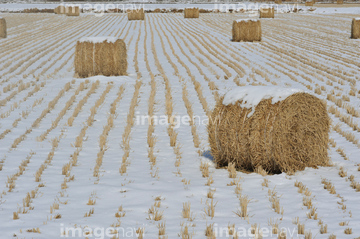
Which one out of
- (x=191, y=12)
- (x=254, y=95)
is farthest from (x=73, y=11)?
(x=254, y=95)

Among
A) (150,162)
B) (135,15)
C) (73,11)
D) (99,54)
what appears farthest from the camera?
(73,11)

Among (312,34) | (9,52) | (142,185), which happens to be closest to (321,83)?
(142,185)

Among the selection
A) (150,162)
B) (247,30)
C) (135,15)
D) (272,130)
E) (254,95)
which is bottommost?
(150,162)

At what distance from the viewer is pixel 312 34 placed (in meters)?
28.8

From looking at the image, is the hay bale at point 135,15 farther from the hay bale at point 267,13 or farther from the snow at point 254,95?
the snow at point 254,95

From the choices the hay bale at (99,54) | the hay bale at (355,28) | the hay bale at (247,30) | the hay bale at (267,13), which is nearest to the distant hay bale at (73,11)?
the hay bale at (267,13)

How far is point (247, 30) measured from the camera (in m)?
24.7

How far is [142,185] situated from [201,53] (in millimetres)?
15157

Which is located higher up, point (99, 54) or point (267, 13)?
point (267, 13)

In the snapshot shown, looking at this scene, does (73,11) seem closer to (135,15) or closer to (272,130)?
(135,15)

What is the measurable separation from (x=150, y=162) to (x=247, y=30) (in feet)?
60.9

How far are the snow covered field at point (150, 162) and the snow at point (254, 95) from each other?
1.03 m

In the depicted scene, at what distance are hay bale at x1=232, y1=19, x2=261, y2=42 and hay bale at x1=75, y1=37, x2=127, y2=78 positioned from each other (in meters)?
11.2

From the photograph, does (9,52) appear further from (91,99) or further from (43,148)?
(43,148)
